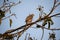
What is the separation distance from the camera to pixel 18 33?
0.24 meters

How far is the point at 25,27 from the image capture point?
0.70 feet

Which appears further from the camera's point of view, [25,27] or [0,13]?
[0,13]

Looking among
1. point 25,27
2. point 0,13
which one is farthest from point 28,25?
point 0,13

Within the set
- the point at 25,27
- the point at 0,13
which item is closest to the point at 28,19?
the point at 25,27

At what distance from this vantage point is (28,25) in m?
0.21

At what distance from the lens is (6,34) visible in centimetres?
23

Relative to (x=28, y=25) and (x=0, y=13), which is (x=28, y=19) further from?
(x=0, y=13)

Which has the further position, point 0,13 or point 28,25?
point 0,13

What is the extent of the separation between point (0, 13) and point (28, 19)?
14 centimetres

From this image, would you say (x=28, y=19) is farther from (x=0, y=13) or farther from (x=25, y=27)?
(x=0, y=13)

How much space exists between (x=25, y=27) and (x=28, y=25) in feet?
0.03

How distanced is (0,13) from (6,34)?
0.12m

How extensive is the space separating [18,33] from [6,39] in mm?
59
